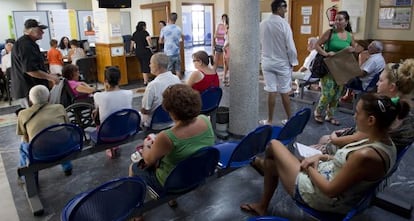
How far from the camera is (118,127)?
2793 mm

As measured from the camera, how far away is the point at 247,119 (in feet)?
12.5

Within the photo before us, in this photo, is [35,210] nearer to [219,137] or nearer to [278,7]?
[219,137]

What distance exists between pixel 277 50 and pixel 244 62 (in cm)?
43

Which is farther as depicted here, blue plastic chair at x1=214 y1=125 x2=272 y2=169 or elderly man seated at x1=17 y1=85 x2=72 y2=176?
elderly man seated at x1=17 y1=85 x2=72 y2=176

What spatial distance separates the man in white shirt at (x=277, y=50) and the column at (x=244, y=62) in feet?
0.60

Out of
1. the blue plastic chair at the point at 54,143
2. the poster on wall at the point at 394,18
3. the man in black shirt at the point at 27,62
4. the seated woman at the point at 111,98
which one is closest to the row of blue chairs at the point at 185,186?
the blue plastic chair at the point at 54,143

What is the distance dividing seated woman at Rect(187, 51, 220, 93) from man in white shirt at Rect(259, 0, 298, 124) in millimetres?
683

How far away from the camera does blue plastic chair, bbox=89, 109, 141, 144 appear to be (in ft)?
8.84

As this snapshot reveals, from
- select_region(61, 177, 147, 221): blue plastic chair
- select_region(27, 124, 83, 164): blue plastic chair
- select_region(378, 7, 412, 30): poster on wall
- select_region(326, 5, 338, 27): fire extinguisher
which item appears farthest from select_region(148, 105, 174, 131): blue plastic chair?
select_region(378, 7, 412, 30): poster on wall

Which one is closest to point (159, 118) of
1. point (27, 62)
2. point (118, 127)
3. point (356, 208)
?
point (118, 127)

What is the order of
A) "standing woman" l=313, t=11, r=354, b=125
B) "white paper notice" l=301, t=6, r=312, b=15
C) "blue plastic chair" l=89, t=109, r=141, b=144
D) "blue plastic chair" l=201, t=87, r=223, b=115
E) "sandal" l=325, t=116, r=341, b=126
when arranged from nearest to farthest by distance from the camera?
"blue plastic chair" l=89, t=109, r=141, b=144
"blue plastic chair" l=201, t=87, r=223, b=115
"standing woman" l=313, t=11, r=354, b=125
"sandal" l=325, t=116, r=341, b=126
"white paper notice" l=301, t=6, r=312, b=15

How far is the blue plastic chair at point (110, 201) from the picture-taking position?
4.66 feet

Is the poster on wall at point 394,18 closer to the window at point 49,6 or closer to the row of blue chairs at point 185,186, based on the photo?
the row of blue chairs at point 185,186

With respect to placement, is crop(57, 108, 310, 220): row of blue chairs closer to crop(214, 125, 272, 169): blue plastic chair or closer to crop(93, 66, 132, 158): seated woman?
crop(214, 125, 272, 169): blue plastic chair
